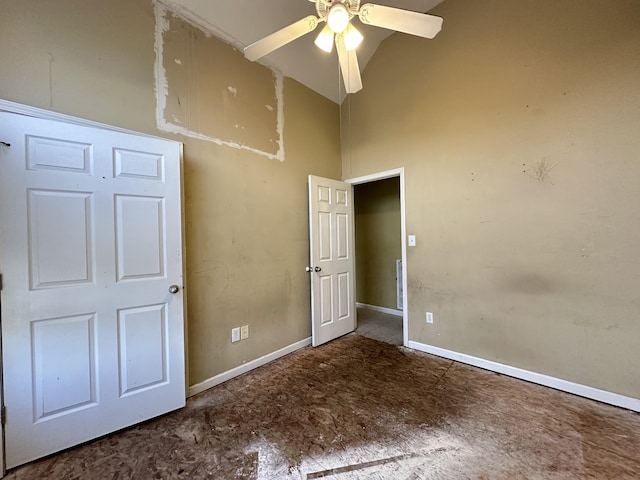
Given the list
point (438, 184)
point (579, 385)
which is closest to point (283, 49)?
point (438, 184)

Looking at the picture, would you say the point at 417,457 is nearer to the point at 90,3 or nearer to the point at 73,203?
the point at 73,203

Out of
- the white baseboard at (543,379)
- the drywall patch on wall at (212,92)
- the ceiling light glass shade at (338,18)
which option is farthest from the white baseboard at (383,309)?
the ceiling light glass shade at (338,18)

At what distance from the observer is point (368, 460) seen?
1.44 metres

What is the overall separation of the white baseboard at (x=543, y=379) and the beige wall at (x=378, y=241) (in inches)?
64.6

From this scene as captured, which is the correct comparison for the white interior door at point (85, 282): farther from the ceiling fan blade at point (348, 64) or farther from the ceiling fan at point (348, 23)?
the ceiling fan blade at point (348, 64)

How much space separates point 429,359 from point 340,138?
2.82m

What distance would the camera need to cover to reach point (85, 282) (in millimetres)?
1597

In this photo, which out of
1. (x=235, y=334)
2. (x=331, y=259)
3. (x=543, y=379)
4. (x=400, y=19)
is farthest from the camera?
(x=331, y=259)

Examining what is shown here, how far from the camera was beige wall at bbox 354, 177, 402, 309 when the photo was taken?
170 inches

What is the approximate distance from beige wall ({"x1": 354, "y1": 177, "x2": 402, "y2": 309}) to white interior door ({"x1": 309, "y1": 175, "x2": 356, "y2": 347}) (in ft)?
3.85

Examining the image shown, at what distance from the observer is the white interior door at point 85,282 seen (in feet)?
4.67

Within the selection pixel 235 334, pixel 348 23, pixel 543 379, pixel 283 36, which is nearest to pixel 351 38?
pixel 348 23

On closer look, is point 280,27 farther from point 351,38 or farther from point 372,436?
point 372,436

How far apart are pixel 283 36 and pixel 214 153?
3.56ft
